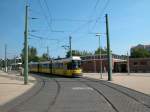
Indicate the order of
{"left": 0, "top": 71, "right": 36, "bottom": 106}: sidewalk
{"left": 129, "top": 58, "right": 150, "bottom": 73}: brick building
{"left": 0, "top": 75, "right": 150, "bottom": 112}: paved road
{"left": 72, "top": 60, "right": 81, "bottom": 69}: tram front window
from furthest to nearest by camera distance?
{"left": 129, "top": 58, "right": 150, "bottom": 73}: brick building
{"left": 72, "top": 60, "right": 81, "bottom": 69}: tram front window
{"left": 0, "top": 71, "right": 36, "bottom": 106}: sidewalk
{"left": 0, "top": 75, "right": 150, "bottom": 112}: paved road

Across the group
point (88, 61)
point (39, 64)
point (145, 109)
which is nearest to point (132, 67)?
point (88, 61)

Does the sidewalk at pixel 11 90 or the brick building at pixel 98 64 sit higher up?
the brick building at pixel 98 64

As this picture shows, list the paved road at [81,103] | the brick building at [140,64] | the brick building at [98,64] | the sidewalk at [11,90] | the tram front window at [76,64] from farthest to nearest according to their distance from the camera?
the brick building at [98,64]
the brick building at [140,64]
the tram front window at [76,64]
the sidewalk at [11,90]
the paved road at [81,103]

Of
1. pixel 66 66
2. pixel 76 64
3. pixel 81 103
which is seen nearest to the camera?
pixel 81 103

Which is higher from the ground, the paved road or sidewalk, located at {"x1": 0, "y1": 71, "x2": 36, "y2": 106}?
sidewalk, located at {"x1": 0, "y1": 71, "x2": 36, "y2": 106}

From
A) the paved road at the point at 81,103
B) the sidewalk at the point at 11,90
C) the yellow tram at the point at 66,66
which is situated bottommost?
the paved road at the point at 81,103

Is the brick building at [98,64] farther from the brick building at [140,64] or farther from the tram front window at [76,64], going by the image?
the tram front window at [76,64]

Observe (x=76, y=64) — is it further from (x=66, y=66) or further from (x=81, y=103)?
(x=81, y=103)

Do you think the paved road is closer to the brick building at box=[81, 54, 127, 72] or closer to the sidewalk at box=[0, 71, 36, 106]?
the sidewalk at box=[0, 71, 36, 106]

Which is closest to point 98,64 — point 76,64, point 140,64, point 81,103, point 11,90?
point 140,64

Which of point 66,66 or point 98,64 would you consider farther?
point 98,64

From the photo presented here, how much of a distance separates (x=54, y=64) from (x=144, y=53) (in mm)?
79750

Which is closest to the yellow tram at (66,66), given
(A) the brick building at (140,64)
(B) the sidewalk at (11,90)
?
(B) the sidewalk at (11,90)

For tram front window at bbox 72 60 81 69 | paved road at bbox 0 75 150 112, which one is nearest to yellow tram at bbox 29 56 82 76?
tram front window at bbox 72 60 81 69
